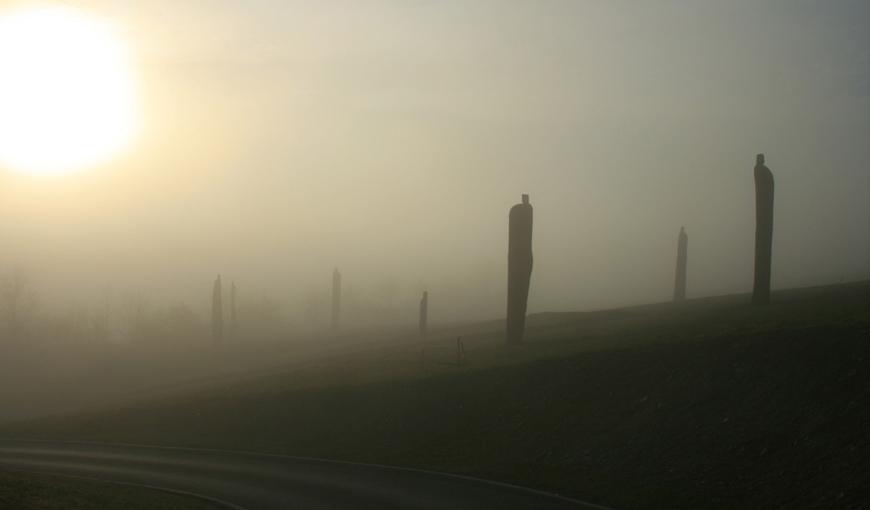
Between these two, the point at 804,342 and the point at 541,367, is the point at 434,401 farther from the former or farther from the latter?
the point at 804,342

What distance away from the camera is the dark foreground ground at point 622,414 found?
20.1 meters

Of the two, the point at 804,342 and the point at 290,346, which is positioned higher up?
the point at 804,342

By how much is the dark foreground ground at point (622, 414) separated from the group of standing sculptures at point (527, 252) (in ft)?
4.70

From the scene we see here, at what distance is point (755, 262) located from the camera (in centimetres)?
4069

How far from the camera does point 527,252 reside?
4341 cm

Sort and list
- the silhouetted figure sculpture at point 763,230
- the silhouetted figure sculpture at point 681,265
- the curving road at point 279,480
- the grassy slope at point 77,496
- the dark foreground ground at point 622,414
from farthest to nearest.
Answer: the silhouetted figure sculpture at point 681,265 → the silhouetted figure sculpture at point 763,230 → the curving road at point 279,480 → the dark foreground ground at point 622,414 → the grassy slope at point 77,496

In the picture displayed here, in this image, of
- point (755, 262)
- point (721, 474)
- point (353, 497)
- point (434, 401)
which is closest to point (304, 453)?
point (434, 401)

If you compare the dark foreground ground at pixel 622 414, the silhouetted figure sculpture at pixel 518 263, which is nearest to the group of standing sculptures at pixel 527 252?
the silhouetted figure sculpture at pixel 518 263

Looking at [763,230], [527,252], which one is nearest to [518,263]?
[527,252]

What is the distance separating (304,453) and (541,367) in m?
9.93

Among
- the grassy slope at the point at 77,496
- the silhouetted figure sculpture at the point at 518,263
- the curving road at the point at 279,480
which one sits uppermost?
the silhouetted figure sculpture at the point at 518,263

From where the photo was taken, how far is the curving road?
22031 mm

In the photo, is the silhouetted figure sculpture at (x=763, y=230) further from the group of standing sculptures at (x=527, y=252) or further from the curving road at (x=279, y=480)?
the curving road at (x=279, y=480)

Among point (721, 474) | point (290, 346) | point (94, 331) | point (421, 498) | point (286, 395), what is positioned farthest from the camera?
point (94, 331)
